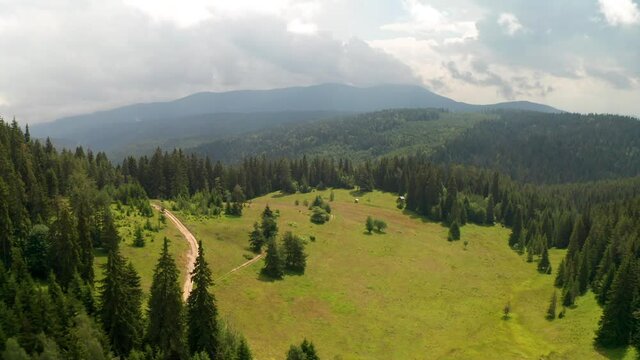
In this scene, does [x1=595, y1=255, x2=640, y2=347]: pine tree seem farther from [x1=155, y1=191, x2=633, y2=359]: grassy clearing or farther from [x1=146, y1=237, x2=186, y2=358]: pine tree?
[x1=146, y1=237, x2=186, y2=358]: pine tree

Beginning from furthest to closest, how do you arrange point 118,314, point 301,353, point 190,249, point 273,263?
point 190,249, point 273,263, point 118,314, point 301,353

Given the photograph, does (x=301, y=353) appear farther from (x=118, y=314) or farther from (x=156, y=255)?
(x=156, y=255)

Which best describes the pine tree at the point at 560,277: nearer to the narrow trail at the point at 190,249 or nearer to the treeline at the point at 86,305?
the narrow trail at the point at 190,249

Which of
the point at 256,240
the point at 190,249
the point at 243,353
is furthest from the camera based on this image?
the point at 256,240

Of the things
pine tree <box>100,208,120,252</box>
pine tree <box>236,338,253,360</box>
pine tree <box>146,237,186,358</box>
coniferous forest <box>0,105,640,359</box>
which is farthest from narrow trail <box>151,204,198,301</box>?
pine tree <box>236,338,253,360</box>

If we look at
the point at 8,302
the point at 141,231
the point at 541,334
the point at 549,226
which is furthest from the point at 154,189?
the point at 549,226

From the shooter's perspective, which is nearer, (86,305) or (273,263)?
(86,305)

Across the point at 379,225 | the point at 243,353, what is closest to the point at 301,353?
the point at 243,353
